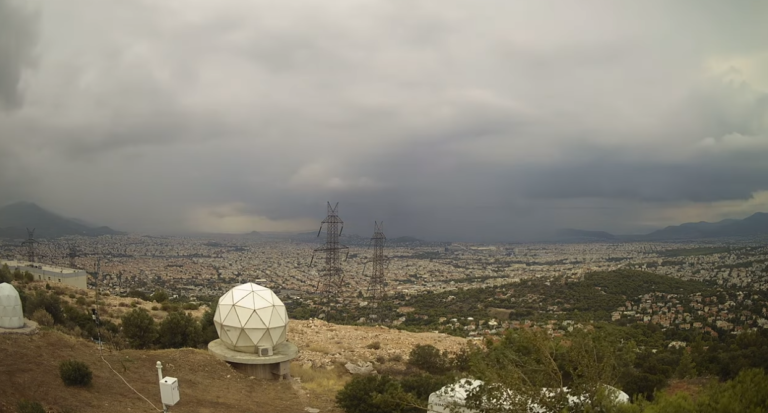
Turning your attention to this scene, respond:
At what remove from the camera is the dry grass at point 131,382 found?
9.21 m

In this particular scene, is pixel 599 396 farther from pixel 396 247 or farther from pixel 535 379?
pixel 396 247

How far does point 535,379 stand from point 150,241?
82.9 metres

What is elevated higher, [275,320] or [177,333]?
[275,320]

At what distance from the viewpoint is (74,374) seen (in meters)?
9.96

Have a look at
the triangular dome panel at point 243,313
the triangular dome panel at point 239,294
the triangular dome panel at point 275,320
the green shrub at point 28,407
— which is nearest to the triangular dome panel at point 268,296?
the triangular dome panel at point 275,320

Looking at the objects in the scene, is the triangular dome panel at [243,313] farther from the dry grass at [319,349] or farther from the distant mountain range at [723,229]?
the distant mountain range at [723,229]

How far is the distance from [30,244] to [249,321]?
3137 centimetres

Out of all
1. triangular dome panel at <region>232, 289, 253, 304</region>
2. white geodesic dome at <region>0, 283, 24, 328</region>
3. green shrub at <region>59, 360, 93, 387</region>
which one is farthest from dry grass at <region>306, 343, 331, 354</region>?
white geodesic dome at <region>0, 283, 24, 328</region>

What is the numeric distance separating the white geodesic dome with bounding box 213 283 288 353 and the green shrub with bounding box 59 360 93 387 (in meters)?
5.06

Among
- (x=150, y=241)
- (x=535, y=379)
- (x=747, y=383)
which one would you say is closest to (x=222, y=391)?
(x=535, y=379)

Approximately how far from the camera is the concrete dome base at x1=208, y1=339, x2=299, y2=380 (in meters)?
14.1

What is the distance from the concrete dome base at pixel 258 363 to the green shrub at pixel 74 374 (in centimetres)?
457

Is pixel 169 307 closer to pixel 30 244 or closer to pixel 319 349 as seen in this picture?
pixel 319 349

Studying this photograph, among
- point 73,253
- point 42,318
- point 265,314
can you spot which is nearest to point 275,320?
point 265,314
